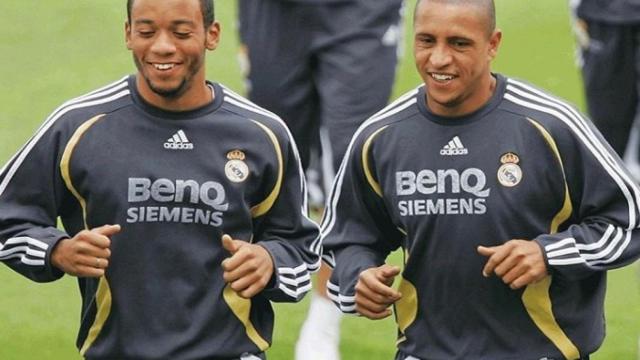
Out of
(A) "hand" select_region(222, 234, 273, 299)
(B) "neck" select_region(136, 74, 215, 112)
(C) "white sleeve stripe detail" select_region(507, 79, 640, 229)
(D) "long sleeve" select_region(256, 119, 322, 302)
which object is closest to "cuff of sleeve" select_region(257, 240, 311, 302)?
(D) "long sleeve" select_region(256, 119, 322, 302)

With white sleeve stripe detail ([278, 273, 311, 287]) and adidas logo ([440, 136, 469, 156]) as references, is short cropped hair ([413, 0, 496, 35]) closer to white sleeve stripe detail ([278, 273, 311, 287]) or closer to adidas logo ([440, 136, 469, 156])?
adidas logo ([440, 136, 469, 156])

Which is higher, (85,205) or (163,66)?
(163,66)

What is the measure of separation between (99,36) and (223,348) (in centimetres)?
709

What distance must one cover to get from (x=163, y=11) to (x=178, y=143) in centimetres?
42

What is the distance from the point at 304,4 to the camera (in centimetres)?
834

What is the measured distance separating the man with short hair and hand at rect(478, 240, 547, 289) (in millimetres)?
61

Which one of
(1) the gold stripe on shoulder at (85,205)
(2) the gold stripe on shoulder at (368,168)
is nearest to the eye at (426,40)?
(2) the gold stripe on shoulder at (368,168)

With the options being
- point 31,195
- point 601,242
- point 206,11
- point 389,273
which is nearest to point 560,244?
point 601,242

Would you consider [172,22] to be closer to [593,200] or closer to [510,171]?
[510,171]

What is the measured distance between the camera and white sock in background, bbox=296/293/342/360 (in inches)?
321

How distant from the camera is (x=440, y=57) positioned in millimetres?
6148

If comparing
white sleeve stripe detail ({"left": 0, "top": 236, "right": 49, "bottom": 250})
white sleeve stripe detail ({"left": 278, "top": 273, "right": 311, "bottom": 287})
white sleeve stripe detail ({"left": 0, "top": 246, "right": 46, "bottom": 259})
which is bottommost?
white sleeve stripe detail ({"left": 278, "top": 273, "right": 311, "bottom": 287})

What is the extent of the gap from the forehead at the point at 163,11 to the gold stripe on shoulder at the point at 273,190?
417mm

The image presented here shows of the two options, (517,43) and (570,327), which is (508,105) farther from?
(517,43)
